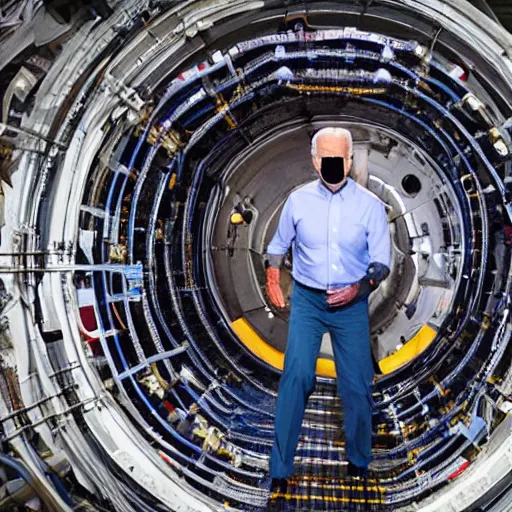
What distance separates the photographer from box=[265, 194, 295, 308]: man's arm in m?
2.54

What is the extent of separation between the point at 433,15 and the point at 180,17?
0.91 m

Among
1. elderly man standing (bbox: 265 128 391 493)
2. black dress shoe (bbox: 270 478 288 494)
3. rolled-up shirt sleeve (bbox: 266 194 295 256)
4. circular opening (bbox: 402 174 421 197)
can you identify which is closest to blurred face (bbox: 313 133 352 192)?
elderly man standing (bbox: 265 128 391 493)

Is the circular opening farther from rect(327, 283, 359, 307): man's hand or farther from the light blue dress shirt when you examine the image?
rect(327, 283, 359, 307): man's hand

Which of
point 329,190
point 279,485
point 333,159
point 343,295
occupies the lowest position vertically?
point 279,485

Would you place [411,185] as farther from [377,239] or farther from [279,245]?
[279,245]

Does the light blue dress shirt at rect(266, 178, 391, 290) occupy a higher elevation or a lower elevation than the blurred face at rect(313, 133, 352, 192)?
lower

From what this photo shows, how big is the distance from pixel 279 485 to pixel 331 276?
937 mm

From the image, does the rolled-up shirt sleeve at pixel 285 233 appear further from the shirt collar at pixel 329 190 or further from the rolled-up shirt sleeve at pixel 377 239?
the rolled-up shirt sleeve at pixel 377 239

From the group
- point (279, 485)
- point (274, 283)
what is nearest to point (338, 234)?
point (274, 283)

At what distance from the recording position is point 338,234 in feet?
8.09

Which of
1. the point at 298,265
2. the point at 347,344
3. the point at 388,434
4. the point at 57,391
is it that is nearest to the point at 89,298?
the point at 57,391

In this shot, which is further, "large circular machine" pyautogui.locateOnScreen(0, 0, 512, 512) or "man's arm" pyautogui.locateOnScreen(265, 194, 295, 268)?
"man's arm" pyautogui.locateOnScreen(265, 194, 295, 268)

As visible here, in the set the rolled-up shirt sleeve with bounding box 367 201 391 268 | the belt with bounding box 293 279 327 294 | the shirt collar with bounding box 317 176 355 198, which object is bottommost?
the belt with bounding box 293 279 327 294

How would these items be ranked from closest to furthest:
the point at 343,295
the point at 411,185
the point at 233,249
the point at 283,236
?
1. the point at 343,295
2. the point at 283,236
3. the point at 411,185
4. the point at 233,249
